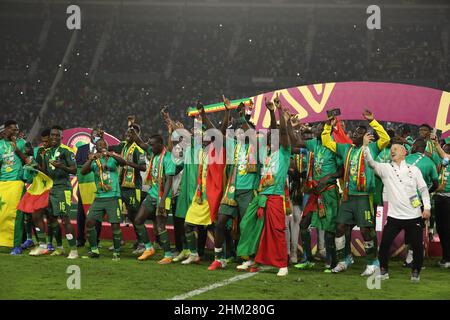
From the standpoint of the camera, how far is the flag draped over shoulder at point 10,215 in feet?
35.4

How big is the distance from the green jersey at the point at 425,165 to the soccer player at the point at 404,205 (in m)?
1.20

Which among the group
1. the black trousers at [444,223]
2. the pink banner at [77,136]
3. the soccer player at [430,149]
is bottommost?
the black trousers at [444,223]

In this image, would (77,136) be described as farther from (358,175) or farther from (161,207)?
(358,175)

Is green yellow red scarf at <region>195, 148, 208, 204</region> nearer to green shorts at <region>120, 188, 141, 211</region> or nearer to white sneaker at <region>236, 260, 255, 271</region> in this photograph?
white sneaker at <region>236, 260, 255, 271</region>

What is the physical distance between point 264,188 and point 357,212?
3.81 feet

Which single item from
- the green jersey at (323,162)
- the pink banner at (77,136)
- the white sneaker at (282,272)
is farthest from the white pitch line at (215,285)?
the pink banner at (77,136)

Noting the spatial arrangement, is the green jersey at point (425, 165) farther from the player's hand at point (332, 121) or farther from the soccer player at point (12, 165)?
the soccer player at point (12, 165)

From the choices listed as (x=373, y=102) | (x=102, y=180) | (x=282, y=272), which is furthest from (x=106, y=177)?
(x=373, y=102)

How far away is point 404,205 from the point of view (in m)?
8.22

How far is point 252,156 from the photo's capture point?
9.09 m

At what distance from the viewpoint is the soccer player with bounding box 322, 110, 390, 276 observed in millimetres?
8836

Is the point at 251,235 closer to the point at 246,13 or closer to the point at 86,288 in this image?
the point at 86,288
